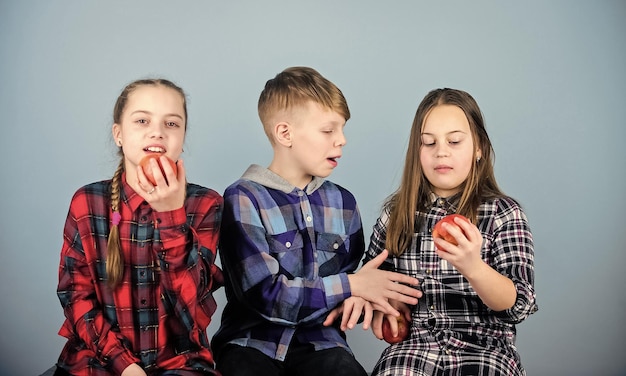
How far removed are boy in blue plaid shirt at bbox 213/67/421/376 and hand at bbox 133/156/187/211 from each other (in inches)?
10.4

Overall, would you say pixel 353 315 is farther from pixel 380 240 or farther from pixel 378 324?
pixel 380 240

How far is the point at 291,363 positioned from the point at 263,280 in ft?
0.76

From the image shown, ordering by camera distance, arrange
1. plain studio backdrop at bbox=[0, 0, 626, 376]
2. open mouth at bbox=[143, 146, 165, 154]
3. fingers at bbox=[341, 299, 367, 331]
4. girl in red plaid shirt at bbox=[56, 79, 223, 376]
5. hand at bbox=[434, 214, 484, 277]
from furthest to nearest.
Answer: plain studio backdrop at bbox=[0, 0, 626, 376]
fingers at bbox=[341, 299, 367, 331]
open mouth at bbox=[143, 146, 165, 154]
girl in red plaid shirt at bbox=[56, 79, 223, 376]
hand at bbox=[434, 214, 484, 277]

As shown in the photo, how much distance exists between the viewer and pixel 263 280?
6.33 feet

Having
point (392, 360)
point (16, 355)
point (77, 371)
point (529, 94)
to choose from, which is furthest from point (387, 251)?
point (16, 355)

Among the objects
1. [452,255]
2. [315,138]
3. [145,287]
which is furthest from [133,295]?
[452,255]

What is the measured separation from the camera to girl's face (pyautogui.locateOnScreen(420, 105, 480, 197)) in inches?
76.6

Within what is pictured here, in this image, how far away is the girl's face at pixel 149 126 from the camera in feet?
6.15

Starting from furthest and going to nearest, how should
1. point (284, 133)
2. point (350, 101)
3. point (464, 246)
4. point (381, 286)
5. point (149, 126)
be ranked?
point (350, 101)
point (284, 133)
point (381, 286)
point (149, 126)
point (464, 246)

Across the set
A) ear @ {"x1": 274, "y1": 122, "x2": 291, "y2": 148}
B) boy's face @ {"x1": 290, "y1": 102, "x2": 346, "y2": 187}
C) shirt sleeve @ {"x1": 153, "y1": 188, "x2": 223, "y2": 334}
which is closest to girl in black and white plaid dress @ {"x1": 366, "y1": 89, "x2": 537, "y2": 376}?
boy's face @ {"x1": 290, "y1": 102, "x2": 346, "y2": 187}

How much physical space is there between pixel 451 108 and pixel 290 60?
887mm

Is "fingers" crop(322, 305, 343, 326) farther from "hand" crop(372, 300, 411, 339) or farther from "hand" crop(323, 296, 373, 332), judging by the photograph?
"hand" crop(372, 300, 411, 339)

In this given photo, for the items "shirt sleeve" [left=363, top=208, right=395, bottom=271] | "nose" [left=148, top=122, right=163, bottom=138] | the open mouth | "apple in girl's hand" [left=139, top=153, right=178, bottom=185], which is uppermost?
"nose" [left=148, top=122, right=163, bottom=138]

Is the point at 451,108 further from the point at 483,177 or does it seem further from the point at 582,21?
the point at 582,21
